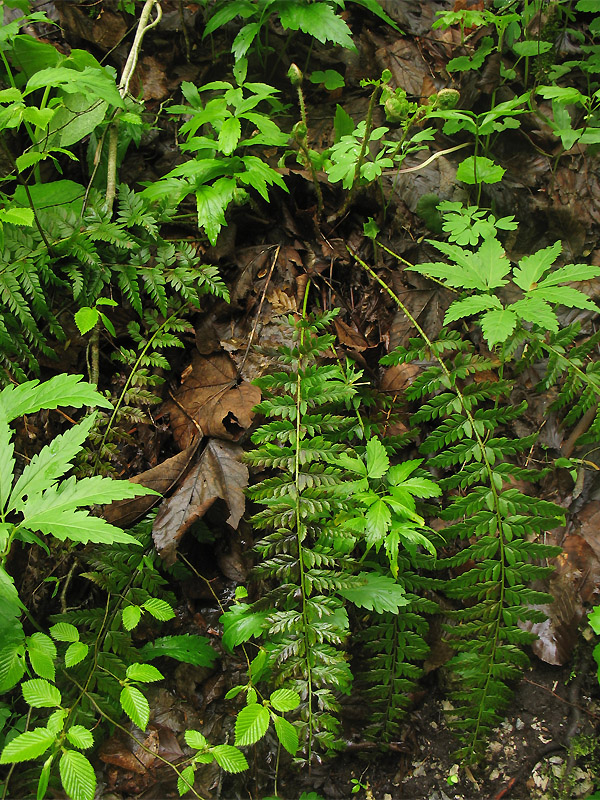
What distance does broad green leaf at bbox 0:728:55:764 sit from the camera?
1.17 meters

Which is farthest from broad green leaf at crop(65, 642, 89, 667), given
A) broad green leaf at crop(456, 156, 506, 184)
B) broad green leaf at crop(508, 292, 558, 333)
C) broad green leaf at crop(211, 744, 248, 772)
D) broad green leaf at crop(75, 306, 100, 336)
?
broad green leaf at crop(456, 156, 506, 184)

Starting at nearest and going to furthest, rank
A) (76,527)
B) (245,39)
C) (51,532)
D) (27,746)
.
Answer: (27,746) → (76,527) → (51,532) → (245,39)

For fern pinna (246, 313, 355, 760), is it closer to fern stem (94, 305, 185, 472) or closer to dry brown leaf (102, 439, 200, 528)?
dry brown leaf (102, 439, 200, 528)

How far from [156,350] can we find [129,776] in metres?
1.51

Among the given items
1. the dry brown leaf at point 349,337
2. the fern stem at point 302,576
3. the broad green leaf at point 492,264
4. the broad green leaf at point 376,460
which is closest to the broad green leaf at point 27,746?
the fern stem at point 302,576

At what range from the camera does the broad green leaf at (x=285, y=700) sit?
4.48ft

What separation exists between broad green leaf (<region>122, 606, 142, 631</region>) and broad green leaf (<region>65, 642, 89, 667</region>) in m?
0.12

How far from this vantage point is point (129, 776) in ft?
5.30

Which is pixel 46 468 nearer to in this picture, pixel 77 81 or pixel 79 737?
pixel 79 737

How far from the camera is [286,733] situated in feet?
→ 4.50

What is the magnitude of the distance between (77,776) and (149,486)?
842mm

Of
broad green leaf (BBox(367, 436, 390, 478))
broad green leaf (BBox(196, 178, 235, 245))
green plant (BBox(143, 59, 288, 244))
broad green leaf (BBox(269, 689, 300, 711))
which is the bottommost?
broad green leaf (BBox(269, 689, 300, 711))

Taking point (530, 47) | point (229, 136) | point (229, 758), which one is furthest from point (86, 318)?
point (530, 47)

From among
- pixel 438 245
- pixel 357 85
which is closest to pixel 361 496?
pixel 438 245
